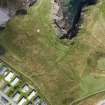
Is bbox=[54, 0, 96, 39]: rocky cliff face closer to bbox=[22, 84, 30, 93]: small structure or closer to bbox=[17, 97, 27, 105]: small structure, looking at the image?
bbox=[22, 84, 30, 93]: small structure

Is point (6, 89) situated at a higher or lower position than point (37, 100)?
higher

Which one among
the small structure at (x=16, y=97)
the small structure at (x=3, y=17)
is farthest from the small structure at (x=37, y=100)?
the small structure at (x=3, y=17)

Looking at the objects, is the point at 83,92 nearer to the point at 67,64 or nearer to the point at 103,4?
the point at 67,64

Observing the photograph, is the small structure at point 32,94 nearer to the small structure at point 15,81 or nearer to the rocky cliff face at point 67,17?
the small structure at point 15,81

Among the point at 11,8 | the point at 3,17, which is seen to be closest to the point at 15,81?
the point at 3,17

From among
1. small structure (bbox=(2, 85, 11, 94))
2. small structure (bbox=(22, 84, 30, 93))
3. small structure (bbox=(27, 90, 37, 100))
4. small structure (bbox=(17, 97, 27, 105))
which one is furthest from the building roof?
small structure (bbox=(17, 97, 27, 105))

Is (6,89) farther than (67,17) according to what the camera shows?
No

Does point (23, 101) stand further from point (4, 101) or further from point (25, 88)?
point (4, 101)
